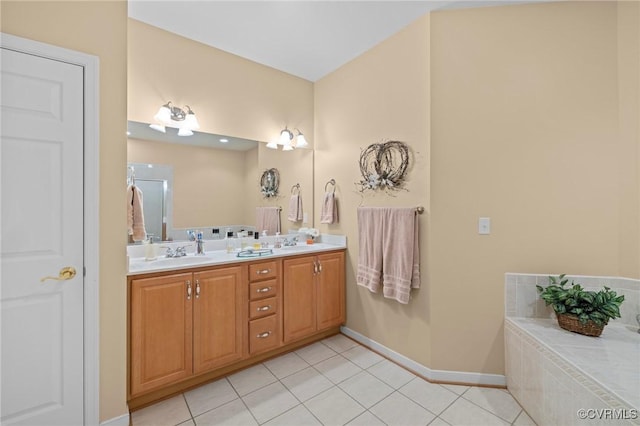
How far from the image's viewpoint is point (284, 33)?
234 centimetres

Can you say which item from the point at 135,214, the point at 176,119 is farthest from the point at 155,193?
the point at 176,119

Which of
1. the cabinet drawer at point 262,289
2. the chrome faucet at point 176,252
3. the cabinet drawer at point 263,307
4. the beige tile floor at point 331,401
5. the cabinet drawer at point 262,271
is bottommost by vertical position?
the beige tile floor at point 331,401

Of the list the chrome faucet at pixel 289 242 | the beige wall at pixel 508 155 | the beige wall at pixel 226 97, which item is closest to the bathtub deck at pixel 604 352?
the beige wall at pixel 508 155

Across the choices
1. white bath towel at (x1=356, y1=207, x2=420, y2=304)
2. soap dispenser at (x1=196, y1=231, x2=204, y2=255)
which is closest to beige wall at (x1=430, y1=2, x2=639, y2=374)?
white bath towel at (x1=356, y1=207, x2=420, y2=304)

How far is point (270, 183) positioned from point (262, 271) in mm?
1112

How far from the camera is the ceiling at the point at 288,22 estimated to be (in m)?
2.02

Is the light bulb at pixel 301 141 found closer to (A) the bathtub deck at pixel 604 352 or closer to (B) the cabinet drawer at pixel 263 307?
(B) the cabinet drawer at pixel 263 307

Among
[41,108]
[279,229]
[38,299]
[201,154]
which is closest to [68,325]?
[38,299]

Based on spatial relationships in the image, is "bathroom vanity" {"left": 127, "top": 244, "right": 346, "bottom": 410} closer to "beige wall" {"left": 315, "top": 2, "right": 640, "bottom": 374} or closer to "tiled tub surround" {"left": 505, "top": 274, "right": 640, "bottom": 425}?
"beige wall" {"left": 315, "top": 2, "right": 640, "bottom": 374}

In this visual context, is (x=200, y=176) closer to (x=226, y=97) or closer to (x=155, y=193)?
(x=155, y=193)

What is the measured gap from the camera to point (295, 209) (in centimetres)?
312

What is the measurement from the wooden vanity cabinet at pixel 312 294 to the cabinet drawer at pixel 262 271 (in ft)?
0.40

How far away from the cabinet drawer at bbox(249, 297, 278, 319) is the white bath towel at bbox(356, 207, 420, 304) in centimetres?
82

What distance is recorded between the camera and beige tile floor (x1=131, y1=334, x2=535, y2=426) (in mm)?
1671
